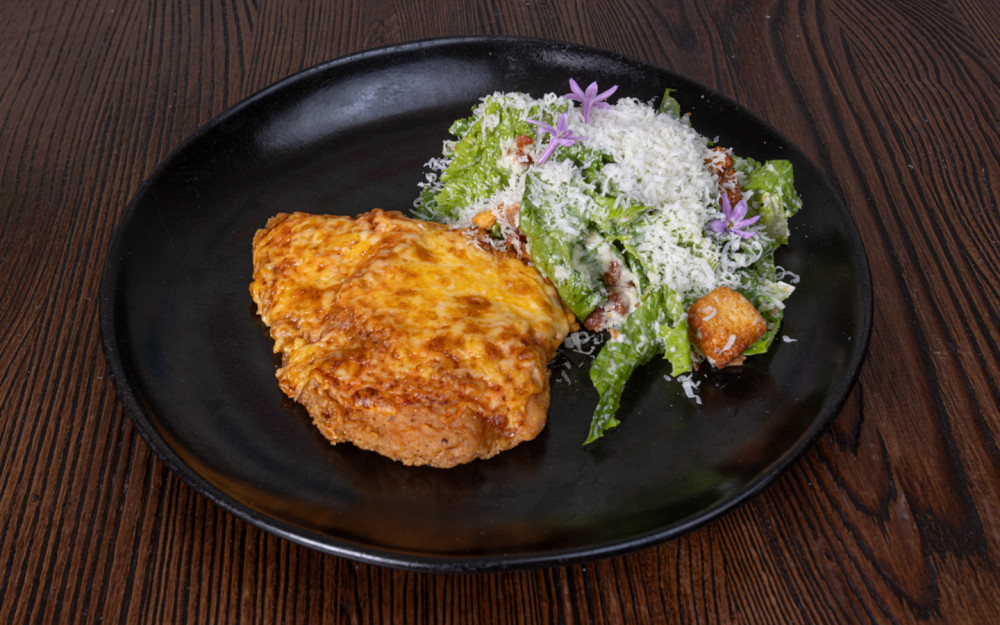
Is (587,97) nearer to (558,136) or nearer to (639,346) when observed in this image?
(558,136)

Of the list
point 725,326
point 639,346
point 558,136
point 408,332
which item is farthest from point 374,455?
point 558,136

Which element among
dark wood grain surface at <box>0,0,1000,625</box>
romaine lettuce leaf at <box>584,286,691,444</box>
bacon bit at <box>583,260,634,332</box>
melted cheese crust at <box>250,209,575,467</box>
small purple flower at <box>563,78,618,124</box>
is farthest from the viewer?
small purple flower at <box>563,78,618,124</box>

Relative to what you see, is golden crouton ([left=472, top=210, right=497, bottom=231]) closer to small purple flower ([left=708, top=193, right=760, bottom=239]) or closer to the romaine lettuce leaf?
the romaine lettuce leaf

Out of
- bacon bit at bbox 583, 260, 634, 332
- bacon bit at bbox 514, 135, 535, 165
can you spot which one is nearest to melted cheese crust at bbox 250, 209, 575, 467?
bacon bit at bbox 583, 260, 634, 332

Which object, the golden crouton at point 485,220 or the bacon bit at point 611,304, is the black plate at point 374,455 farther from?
the golden crouton at point 485,220

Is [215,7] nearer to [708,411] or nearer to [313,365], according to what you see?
[313,365]

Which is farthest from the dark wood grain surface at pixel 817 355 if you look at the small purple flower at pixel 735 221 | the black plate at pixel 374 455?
the small purple flower at pixel 735 221
